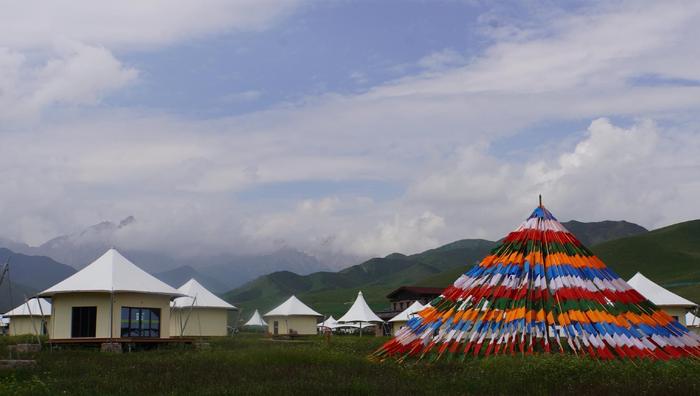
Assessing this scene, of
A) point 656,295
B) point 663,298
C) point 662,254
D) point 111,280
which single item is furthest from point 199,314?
point 662,254

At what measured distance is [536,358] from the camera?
18219 mm

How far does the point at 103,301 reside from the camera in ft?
117

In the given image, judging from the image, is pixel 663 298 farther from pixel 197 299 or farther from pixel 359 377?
pixel 359 377

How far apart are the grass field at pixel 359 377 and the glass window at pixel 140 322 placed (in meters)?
14.8

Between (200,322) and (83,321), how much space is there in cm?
1904

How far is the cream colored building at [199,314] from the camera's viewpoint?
53688 millimetres

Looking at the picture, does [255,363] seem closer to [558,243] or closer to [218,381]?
[218,381]

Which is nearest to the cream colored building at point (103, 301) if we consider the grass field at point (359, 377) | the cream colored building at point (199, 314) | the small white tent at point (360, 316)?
the grass field at point (359, 377)

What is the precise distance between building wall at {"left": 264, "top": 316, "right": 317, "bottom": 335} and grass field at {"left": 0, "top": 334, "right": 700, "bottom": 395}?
47.1 metres

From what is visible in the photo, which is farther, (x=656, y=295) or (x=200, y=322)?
(x=200, y=322)

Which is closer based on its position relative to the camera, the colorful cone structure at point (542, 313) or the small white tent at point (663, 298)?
the colorful cone structure at point (542, 313)

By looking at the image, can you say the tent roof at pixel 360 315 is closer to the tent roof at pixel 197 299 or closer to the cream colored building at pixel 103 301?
the tent roof at pixel 197 299

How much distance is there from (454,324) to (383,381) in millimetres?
5191

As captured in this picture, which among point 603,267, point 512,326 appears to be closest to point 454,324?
point 512,326
